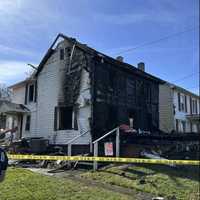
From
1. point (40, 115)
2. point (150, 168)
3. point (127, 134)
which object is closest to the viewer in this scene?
point (150, 168)

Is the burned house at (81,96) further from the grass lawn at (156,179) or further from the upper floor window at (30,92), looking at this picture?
the grass lawn at (156,179)

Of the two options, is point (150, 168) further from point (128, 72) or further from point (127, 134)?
point (128, 72)

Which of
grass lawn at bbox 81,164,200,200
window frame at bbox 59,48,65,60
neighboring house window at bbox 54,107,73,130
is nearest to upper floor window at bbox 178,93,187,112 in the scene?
neighboring house window at bbox 54,107,73,130

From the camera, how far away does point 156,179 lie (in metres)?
10.3

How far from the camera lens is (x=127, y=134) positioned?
16344 mm

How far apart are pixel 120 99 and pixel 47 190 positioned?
12383mm

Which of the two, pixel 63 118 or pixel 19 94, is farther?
pixel 19 94

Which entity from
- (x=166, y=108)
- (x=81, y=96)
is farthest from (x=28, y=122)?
(x=166, y=108)

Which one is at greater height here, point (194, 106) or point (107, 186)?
point (194, 106)

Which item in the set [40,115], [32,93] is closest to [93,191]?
[40,115]

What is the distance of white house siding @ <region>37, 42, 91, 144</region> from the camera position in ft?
59.4

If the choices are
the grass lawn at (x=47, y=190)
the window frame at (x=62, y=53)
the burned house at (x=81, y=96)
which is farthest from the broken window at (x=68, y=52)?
the grass lawn at (x=47, y=190)

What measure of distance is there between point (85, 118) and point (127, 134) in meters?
2.89

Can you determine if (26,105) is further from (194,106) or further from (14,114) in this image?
(194,106)
